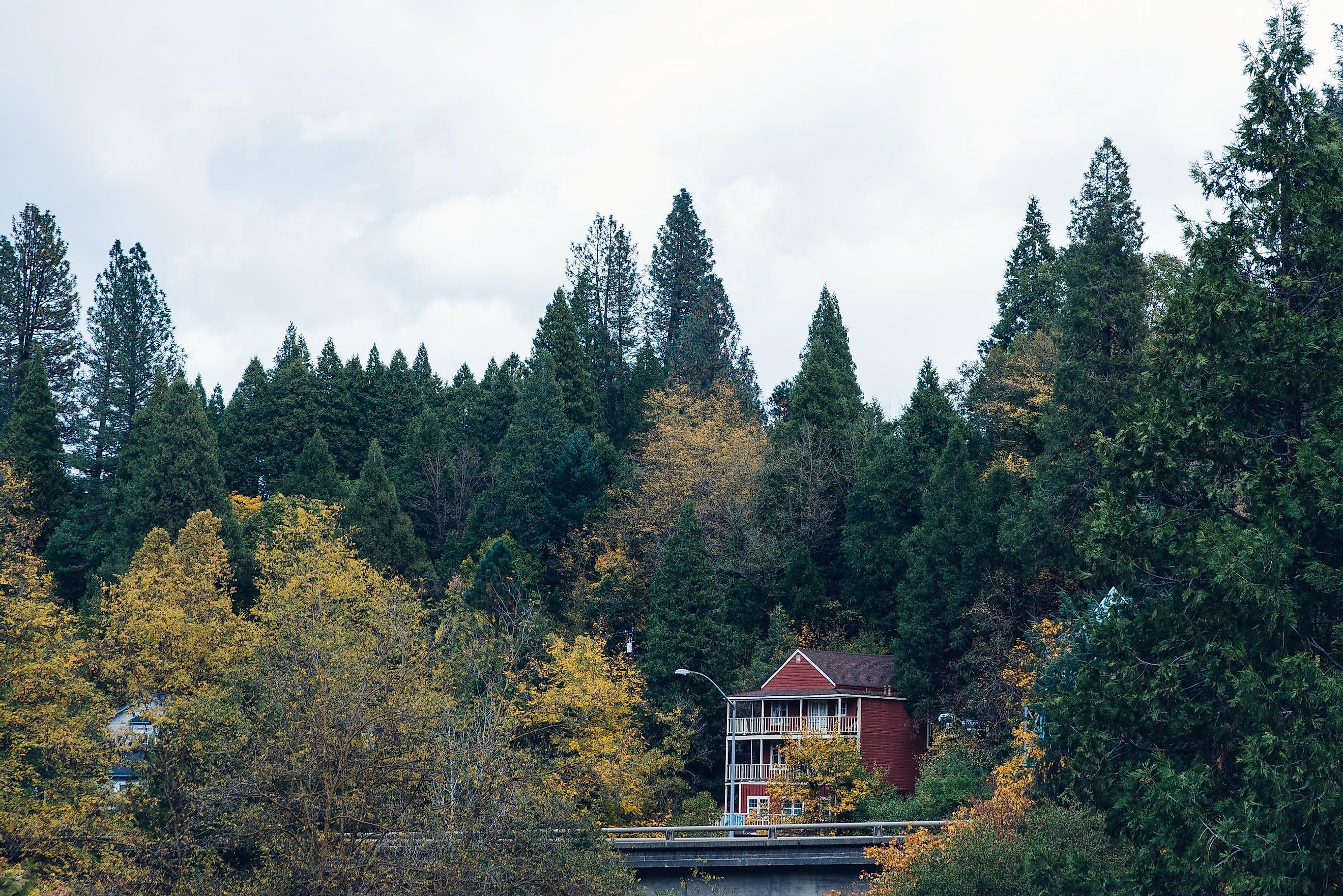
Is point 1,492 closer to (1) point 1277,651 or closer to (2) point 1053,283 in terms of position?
(1) point 1277,651

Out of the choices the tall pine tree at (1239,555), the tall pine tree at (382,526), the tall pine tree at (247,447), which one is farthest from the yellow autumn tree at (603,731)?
the tall pine tree at (247,447)

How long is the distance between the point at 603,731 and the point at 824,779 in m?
8.75

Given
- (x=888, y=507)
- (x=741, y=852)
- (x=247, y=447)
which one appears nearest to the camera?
(x=741, y=852)

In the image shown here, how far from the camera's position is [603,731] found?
52.0 metres

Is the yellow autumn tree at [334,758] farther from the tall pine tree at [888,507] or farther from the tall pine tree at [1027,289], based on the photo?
the tall pine tree at [1027,289]

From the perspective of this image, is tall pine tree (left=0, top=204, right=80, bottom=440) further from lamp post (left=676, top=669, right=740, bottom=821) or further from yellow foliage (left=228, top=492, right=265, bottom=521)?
lamp post (left=676, top=669, right=740, bottom=821)

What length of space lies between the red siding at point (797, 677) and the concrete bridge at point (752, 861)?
14393 millimetres

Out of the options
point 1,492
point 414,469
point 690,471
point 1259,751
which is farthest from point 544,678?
point 1259,751

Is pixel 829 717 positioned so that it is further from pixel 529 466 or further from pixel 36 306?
pixel 36 306

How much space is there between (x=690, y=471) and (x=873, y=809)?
86.9ft

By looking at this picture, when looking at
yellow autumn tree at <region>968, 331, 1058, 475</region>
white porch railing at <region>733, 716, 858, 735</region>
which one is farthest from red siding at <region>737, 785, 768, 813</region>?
yellow autumn tree at <region>968, 331, 1058, 475</region>

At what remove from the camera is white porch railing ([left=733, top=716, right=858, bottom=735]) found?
52969 millimetres

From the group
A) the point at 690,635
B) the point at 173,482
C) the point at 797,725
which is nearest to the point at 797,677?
the point at 797,725

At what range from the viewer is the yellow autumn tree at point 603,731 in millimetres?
49125
